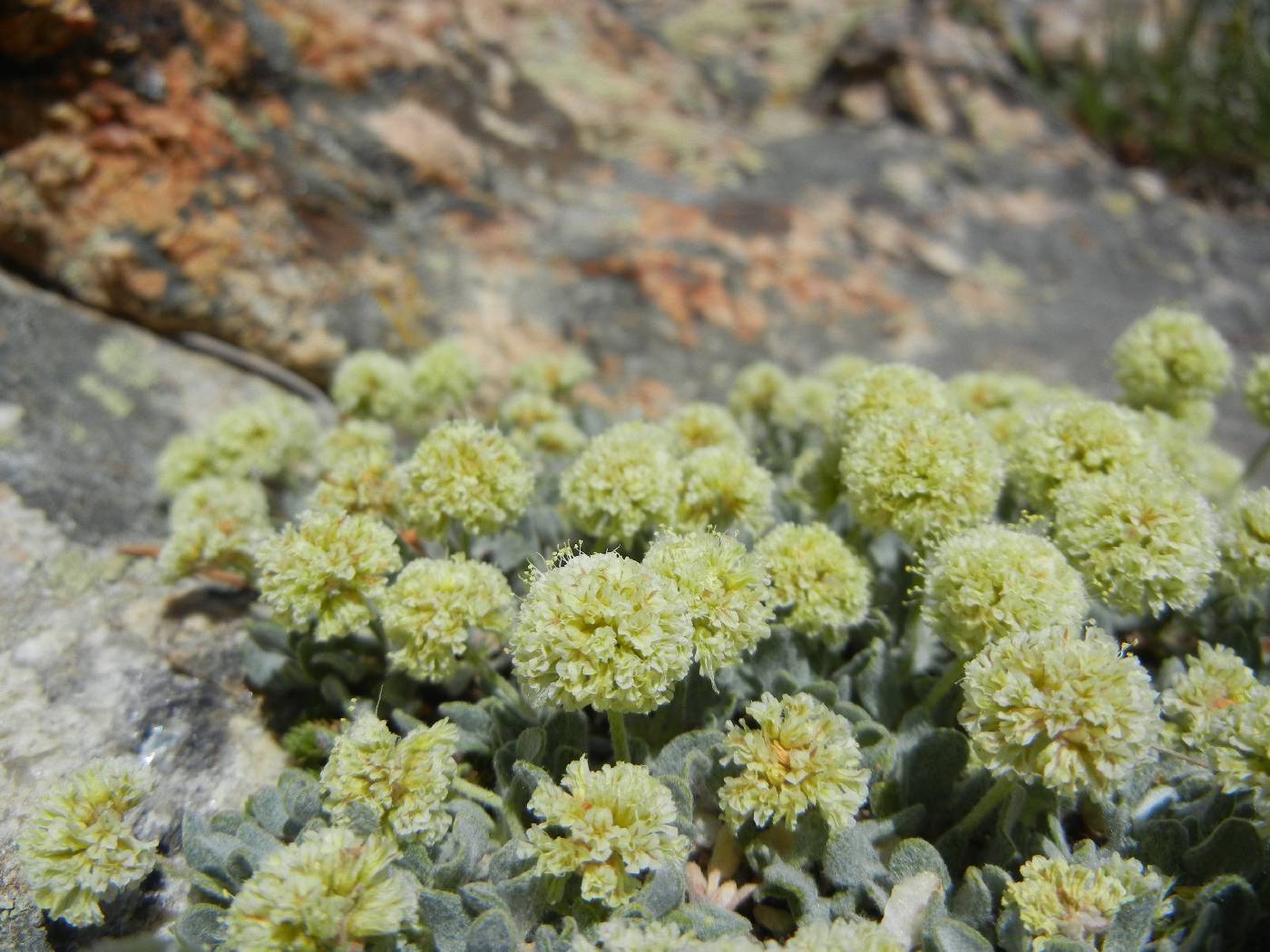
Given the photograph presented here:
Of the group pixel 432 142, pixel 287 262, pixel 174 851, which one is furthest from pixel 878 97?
pixel 174 851

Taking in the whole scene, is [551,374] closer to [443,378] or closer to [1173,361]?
[443,378]

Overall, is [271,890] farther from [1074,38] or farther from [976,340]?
[1074,38]

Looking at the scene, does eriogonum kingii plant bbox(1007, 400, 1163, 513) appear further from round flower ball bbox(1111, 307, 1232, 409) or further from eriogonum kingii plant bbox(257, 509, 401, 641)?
eriogonum kingii plant bbox(257, 509, 401, 641)

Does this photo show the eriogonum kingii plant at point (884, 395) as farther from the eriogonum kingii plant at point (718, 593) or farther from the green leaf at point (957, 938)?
the green leaf at point (957, 938)

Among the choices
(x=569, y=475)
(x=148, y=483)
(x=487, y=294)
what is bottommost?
(x=148, y=483)

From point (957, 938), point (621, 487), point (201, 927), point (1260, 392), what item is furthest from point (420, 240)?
point (957, 938)

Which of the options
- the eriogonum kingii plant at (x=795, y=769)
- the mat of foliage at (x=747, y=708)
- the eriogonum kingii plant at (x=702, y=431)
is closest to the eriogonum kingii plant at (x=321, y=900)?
the mat of foliage at (x=747, y=708)
